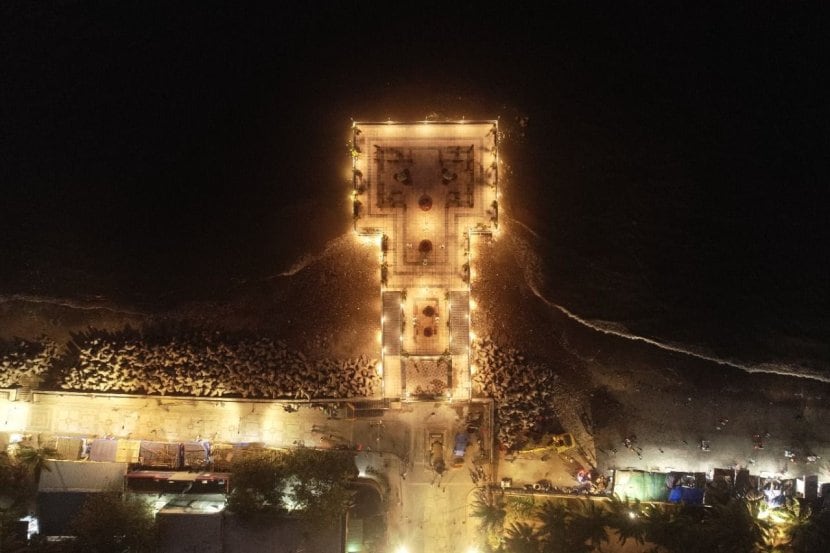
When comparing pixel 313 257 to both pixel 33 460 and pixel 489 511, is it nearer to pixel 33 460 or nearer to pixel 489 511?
pixel 489 511

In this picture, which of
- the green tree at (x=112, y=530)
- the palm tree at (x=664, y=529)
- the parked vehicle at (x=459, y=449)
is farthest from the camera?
the parked vehicle at (x=459, y=449)

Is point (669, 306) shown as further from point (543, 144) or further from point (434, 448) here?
point (434, 448)

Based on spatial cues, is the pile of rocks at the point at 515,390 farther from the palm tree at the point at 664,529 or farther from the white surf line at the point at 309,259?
the white surf line at the point at 309,259

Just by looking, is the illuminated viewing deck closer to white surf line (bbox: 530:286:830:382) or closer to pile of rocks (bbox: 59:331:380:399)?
pile of rocks (bbox: 59:331:380:399)

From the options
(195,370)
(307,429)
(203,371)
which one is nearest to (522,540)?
(307,429)

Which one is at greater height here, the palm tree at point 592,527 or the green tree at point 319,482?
the green tree at point 319,482

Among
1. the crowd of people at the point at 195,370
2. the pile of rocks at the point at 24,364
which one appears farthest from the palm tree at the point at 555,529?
the pile of rocks at the point at 24,364
